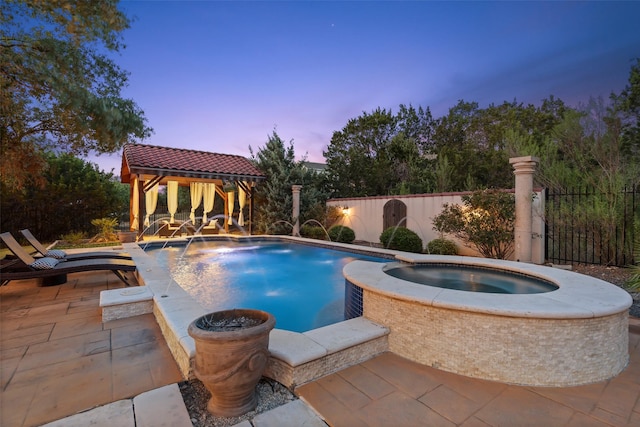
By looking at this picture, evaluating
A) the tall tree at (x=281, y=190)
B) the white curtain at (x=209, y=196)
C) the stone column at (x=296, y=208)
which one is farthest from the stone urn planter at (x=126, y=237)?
the stone column at (x=296, y=208)

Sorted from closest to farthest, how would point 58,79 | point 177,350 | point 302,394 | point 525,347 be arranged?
point 302,394, point 525,347, point 177,350, point 58,79

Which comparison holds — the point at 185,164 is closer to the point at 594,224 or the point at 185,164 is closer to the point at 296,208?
the point at 296,208

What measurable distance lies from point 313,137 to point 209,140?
7058 mm

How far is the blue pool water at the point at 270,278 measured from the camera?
5.16 m

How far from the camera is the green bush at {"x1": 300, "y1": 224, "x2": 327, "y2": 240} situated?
1259 cm

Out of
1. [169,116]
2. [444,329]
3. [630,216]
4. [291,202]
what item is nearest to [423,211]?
[630,216]

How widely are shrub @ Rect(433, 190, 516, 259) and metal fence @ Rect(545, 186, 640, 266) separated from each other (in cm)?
87

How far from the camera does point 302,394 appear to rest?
91.7 inches

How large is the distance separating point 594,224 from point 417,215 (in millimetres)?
4668

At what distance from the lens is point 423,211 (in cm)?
1030

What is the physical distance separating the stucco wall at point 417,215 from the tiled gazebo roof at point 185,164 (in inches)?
177

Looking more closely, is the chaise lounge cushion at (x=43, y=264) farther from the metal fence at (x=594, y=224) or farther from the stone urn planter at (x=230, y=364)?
the metal fence at (x=594, y=224)

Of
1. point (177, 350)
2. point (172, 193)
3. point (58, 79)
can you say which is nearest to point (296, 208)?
point (172, 193)

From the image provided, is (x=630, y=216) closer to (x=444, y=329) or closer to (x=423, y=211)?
(x=423, y=211)
